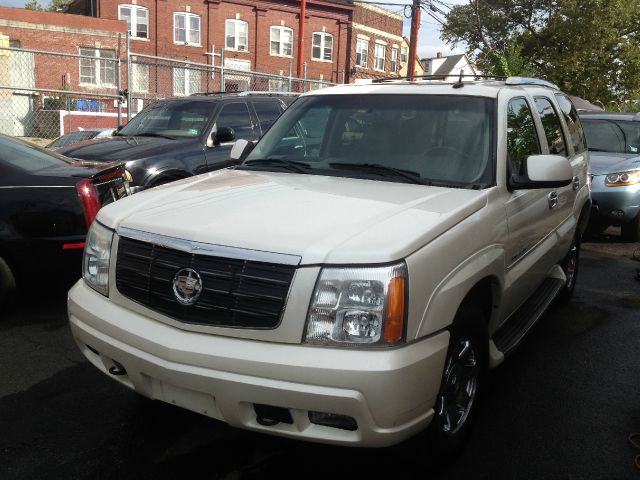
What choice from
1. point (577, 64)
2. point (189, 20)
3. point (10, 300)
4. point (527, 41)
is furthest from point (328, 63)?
point (10, 300)

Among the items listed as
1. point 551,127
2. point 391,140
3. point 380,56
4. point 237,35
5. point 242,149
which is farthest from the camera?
point 380,56

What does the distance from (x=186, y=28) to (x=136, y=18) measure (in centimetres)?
274

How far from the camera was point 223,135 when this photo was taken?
7.69 m

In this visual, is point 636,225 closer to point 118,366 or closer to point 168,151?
point 168,151

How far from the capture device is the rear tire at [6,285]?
183 inches

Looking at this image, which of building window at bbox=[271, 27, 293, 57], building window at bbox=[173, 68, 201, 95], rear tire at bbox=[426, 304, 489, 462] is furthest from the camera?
building window at bbox=[271, 27, 293, 57]

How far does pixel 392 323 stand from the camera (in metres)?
2.36

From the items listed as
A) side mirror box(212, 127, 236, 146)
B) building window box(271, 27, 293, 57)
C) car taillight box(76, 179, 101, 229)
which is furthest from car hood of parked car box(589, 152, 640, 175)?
building window box(271, 27, 293, 57)

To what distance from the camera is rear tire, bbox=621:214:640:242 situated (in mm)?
8409

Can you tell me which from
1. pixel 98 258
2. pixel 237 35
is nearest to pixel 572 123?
pixel 98 258

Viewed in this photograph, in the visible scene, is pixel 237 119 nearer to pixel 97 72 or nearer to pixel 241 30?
pixel 97 72

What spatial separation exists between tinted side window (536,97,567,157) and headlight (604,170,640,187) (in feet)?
13.1

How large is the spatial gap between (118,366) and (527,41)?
33318 millimetres

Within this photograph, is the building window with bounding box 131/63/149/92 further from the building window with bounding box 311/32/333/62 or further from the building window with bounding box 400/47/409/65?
the building window with bounding box 400/47/409/65
